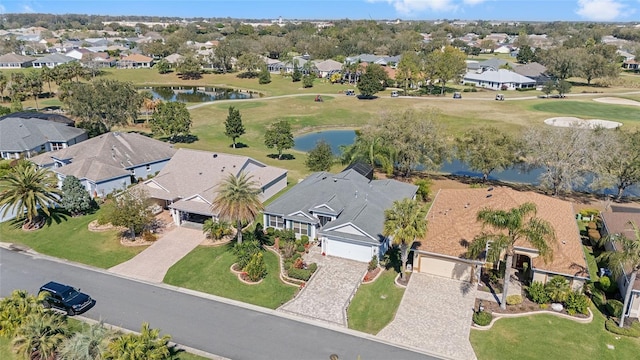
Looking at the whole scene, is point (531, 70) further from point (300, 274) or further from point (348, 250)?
point (300, 274)

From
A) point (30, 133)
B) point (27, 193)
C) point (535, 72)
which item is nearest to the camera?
point (27, 193)

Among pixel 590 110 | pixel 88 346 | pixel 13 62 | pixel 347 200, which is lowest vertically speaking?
pixel 590 110

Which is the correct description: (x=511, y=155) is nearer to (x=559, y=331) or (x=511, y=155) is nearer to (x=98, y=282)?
(x=559, y=331)

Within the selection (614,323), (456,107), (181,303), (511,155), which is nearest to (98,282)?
(181,303)

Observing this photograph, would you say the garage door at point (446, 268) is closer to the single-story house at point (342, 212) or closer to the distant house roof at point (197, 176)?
the single-story house at point (342, 212)

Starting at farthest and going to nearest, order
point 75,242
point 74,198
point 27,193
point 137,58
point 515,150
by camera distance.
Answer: point 137,58
point 515,150
point 74,198
point 27,193
point 75,242

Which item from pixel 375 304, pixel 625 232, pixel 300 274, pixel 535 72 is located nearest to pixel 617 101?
pixel 535 72
